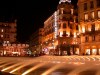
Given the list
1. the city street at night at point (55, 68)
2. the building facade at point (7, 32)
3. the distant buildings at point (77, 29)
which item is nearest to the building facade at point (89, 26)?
the distant buildings at point (77, 29)

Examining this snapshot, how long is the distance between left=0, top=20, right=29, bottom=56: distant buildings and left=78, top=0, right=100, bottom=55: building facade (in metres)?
57.4

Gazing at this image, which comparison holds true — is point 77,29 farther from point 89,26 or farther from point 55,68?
point 55,68

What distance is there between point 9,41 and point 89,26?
6847cm

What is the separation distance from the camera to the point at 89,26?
71250 mm

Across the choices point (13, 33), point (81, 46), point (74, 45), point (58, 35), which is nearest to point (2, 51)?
point (13, 33)

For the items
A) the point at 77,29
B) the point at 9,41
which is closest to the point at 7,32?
the point at 9,41

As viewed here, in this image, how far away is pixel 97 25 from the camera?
6869 cm

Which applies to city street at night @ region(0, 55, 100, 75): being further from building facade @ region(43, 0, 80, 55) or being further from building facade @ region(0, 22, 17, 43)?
building facade @ region(0, 22, 17, 43)

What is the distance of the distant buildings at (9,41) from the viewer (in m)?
124

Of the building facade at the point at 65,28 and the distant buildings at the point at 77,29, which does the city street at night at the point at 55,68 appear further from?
the building facade at the point at 65,28

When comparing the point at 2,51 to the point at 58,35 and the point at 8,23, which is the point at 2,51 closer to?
the point at 8,23

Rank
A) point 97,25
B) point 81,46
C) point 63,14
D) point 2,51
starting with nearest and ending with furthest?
point 97,25 < point 81,46 < point 63,14 < point 2,51

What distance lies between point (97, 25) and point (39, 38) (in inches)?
3156

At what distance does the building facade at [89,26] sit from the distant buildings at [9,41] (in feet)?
188
